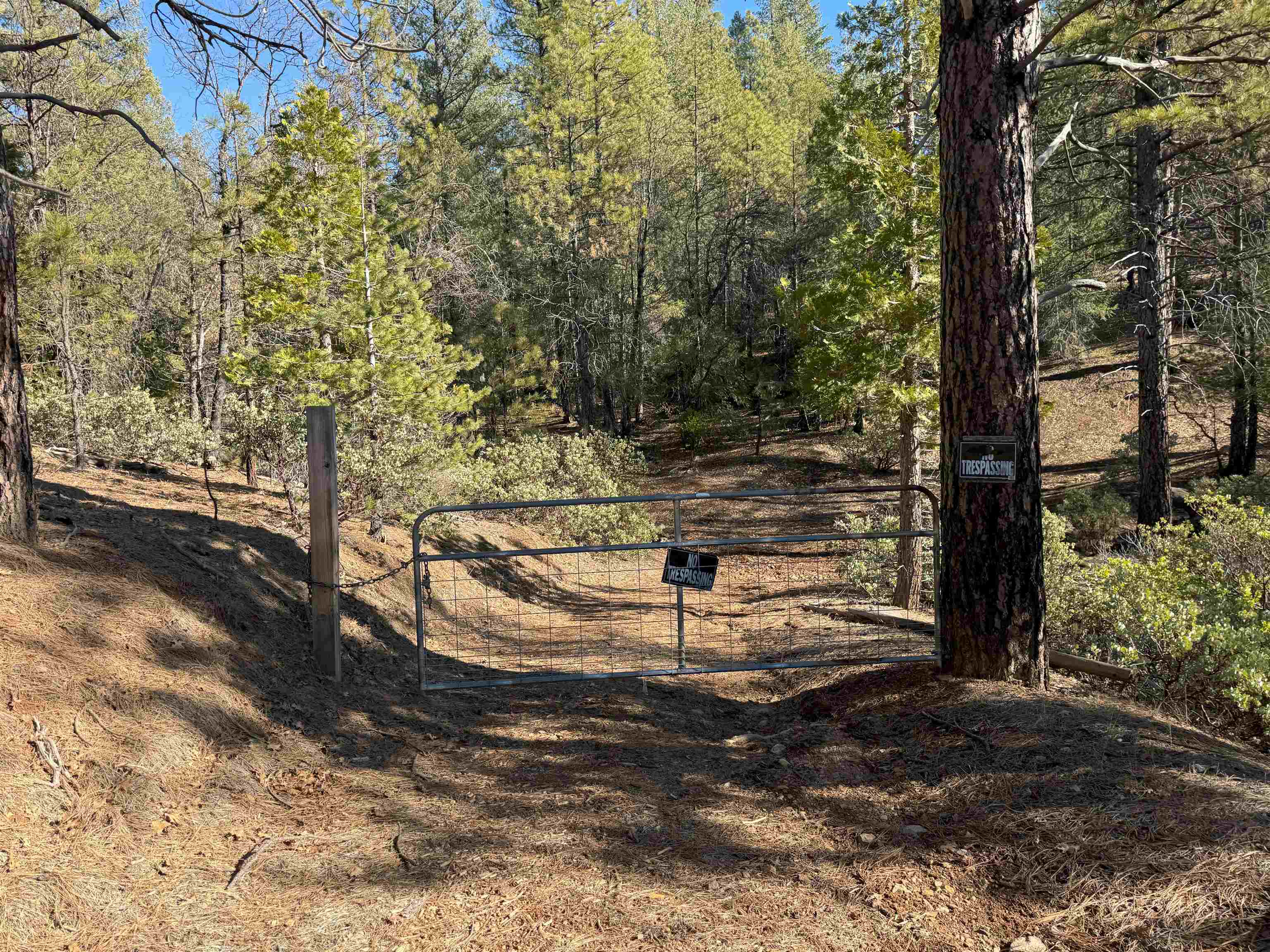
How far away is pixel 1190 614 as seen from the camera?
5730mm

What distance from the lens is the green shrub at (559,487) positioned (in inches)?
645

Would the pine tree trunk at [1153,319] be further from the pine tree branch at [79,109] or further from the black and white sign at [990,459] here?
the pine tree branch at [79,109]

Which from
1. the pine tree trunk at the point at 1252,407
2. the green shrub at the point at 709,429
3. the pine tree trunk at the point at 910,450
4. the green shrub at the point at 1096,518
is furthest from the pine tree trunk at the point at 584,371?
the pine tree trunk at the point at 910,450

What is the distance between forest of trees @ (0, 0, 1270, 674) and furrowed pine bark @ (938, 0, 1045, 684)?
0.02 m

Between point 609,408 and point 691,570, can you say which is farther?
point 609,408

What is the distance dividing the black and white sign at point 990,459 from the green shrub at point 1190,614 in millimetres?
1722

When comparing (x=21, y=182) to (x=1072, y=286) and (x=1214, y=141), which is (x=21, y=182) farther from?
(x=1214, y=141)

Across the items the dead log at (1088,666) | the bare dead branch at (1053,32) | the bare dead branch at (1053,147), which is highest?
the bare dead branch at (1053,32)

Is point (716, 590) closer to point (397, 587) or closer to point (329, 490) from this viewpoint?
point (397, 587)

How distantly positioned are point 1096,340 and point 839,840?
38.8m

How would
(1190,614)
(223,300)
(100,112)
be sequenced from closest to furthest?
(100,112)
(1190,614)
(223,300)

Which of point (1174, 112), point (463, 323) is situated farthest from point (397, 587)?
point (463, 323)

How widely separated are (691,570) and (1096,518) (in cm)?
1504

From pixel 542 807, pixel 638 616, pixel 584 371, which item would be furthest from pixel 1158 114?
pixel 584 371
